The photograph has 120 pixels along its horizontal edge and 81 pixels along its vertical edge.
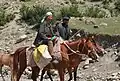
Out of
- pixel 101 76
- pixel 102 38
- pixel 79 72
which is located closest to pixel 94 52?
pixel 101 76

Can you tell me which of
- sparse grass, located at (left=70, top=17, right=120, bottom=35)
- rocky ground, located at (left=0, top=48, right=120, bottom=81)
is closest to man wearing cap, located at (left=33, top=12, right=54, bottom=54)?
rocky ground, located at (left=0, top=48, right=120, bottom=81)

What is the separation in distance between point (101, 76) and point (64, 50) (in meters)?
1.95

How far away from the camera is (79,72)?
1445 cm

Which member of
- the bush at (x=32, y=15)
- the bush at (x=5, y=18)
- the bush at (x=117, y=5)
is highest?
the bush at (x=32, y=15)

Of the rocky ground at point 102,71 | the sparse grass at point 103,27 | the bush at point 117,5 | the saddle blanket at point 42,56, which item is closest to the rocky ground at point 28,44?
the rocky ground at point 102,71

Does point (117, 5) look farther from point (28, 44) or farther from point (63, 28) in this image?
point (63, 28)

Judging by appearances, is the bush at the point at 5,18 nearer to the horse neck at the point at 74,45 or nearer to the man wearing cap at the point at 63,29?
the man wearing cap at the point at 63,29

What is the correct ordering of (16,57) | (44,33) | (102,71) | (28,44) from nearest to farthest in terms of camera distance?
(44,33)
(16,57)
(102,71)
(28,44)

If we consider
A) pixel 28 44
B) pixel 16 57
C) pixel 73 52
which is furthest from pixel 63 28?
pixel 28 44

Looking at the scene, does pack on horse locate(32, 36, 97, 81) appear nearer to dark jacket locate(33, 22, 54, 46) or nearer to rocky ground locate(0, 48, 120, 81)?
dark jacket locate(33, 22, 54, 46)

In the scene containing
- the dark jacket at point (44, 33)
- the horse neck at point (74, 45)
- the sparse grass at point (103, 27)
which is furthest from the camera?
the sparse grass at point (103, 27)

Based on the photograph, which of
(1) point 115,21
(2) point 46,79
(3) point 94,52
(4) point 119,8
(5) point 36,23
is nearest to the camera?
(3) point 94,52

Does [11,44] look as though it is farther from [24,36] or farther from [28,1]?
[28,1]

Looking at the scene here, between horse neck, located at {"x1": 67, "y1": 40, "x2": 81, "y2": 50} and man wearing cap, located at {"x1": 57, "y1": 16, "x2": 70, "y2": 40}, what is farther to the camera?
man wearing cap, located at {"x1": 57, "y1": 16, "x2": 70, "y2": 40}
